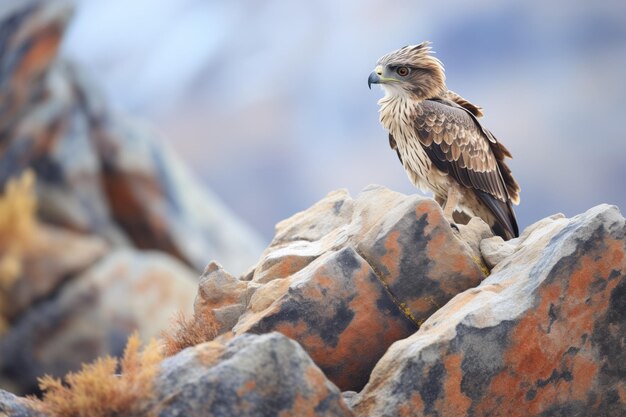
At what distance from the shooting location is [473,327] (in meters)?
6.23

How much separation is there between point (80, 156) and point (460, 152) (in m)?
17.8

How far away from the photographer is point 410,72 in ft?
31.1

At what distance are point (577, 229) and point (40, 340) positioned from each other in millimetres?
19113

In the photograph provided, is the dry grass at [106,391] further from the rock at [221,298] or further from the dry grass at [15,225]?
the dry grass at [15,225]

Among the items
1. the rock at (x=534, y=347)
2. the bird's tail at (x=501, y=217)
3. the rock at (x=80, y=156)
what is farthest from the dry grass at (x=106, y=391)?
the rock at (x=80, y=156)

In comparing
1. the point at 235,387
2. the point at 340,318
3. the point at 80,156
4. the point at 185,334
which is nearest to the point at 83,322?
the point at 80,156

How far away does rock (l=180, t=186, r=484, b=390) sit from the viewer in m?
6.91

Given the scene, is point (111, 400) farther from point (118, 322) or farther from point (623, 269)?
point (118, 322)

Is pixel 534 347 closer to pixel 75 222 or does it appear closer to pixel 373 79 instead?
pixel 373 79

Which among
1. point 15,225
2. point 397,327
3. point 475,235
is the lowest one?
point 397,327

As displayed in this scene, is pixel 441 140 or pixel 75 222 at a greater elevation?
pixel 75 222

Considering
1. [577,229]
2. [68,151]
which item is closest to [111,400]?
[577,229]

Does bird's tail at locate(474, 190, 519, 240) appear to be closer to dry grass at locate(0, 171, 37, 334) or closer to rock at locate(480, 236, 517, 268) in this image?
rock at locate(480, 236, 517, 268)

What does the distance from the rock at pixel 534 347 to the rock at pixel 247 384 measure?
717 mm
